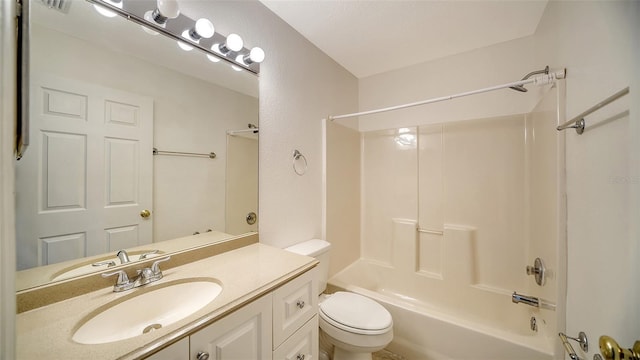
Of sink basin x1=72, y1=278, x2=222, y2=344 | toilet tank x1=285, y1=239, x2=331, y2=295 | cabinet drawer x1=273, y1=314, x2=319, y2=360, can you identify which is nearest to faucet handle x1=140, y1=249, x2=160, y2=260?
sink basin x1=72, y1=278, x2=222, y2=344

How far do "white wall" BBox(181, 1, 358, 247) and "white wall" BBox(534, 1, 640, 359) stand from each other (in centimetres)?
141

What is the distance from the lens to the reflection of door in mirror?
128cm

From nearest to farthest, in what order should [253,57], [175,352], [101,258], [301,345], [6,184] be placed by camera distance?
[6,184], [175,352], [101,258], [301,345], [253,57]

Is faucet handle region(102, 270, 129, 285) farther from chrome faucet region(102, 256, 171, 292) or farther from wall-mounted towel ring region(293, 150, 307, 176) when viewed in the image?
wall-mounted towel ring region(293, 150, 307, 176)

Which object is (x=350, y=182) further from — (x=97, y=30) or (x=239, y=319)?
(x=97, y=30)

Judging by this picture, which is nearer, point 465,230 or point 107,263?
point 107,263

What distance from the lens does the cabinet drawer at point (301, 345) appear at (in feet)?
2.93

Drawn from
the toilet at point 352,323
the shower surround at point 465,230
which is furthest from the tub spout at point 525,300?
the toilet at point 352,323

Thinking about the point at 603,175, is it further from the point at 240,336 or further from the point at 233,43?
the point at 233,43

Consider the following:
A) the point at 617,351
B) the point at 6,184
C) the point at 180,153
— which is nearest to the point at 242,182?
the point at 180,153

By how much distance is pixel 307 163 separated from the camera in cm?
180

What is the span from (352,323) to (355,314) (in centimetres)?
9

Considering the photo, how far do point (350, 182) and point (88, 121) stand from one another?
1.93 metres

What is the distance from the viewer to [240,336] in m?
0.74
